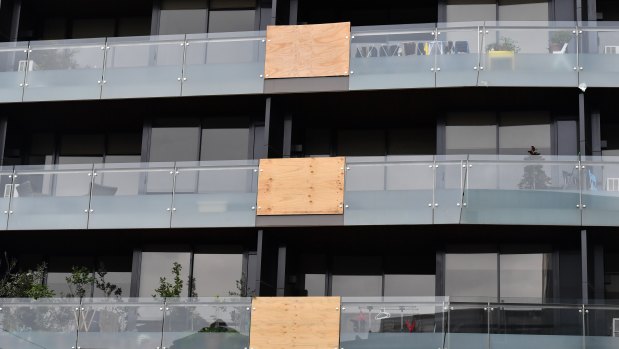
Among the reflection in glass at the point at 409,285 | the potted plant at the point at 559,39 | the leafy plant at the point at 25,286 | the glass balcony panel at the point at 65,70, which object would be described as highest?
the potted plant at the point at 559,39

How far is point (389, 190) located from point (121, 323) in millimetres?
6880

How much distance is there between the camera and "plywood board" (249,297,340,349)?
28.8m

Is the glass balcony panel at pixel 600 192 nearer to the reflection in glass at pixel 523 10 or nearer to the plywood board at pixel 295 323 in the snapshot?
the reflection in glass at pixel 523 10

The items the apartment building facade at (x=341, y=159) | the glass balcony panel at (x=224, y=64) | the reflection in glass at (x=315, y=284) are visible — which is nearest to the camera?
the apartment building facade at (x=341, y=159)

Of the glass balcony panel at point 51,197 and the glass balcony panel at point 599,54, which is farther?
the glass balcony panel at point 51,197

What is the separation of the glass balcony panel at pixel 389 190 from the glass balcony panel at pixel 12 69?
9.00 m

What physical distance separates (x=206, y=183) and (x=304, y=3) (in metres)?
6.32

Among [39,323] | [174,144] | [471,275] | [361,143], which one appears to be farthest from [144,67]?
[471,275]

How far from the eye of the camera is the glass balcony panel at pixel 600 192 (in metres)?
29.2

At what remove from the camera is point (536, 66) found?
101 feet

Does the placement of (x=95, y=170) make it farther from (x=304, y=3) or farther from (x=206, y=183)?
(x=304, y=3)

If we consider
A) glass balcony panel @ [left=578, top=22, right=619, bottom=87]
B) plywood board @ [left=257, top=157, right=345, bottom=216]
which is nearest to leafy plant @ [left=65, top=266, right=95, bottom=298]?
plywood board @ [left=257, top=157, right=345, bottom=216]

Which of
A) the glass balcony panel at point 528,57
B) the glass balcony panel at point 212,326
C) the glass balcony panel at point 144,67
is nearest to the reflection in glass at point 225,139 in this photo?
the glass balcony panel at point 144,67

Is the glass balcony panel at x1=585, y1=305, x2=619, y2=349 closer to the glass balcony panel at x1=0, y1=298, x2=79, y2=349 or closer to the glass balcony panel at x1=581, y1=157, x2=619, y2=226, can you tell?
the glass balcony panel at x1=581, y1=157, x2=619, y2=226
